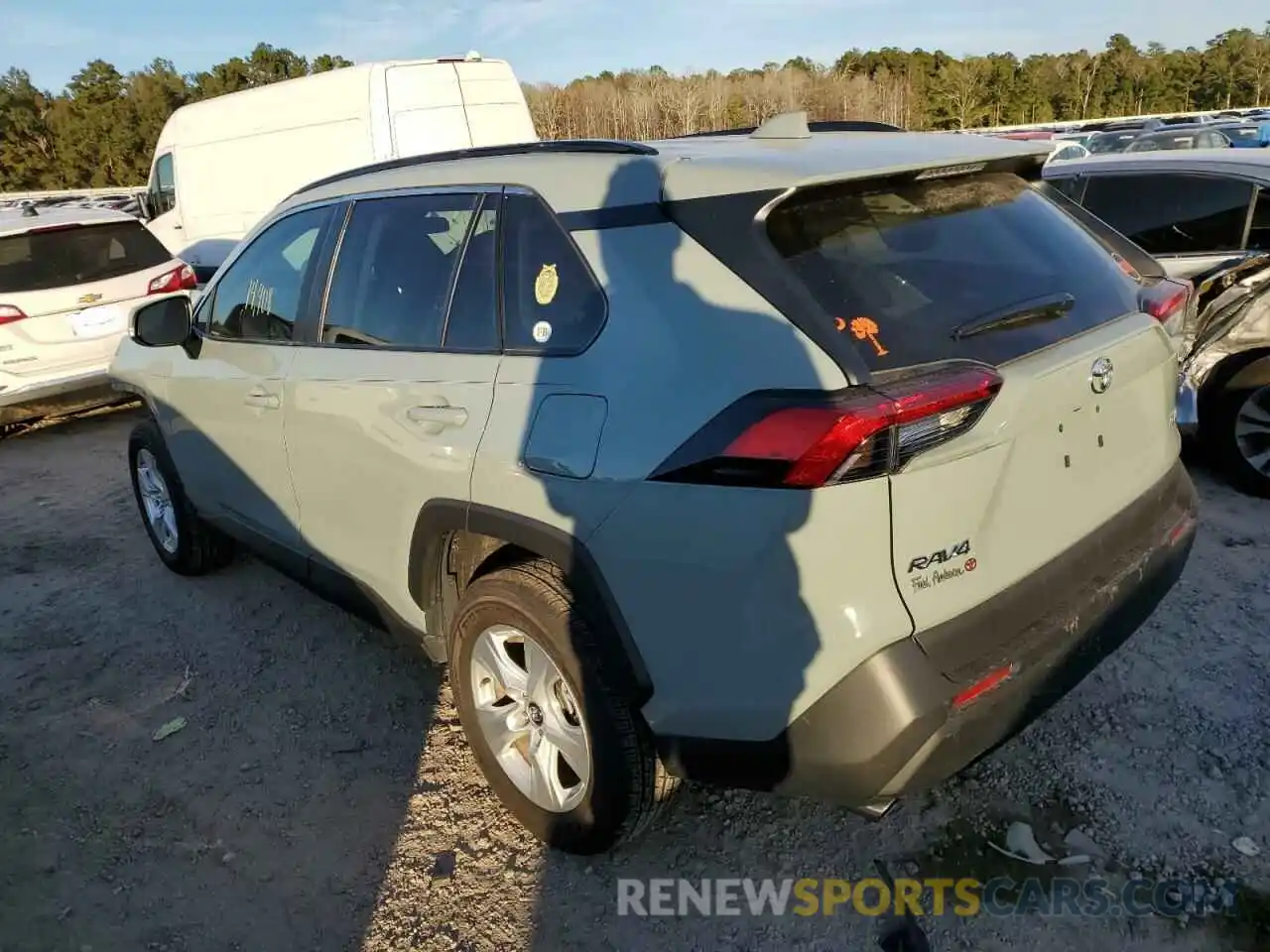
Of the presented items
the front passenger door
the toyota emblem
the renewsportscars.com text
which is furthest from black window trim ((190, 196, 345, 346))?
the toyota emblem

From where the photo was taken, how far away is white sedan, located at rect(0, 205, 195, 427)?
7127 millimetres

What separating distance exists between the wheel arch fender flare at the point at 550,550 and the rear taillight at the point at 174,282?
19.7ft

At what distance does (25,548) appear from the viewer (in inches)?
211

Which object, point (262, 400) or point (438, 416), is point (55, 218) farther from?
point (438, 416)

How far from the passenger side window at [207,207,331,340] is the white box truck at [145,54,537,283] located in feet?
18.8

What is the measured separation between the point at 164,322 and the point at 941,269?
3286 millimetres

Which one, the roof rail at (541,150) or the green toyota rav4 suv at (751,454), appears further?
the roof rail at (541,150)

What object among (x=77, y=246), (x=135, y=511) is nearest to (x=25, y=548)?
(x=135, y=511)

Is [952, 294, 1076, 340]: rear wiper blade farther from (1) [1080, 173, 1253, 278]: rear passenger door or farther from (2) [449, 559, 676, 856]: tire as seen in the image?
(1) [1080, 173, 1253, 278]: rear passenger door

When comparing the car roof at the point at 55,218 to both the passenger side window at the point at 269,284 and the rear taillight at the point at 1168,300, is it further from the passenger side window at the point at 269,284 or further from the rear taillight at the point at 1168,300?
the rear taillight at the point at 1168,300

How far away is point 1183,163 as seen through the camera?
210 inches

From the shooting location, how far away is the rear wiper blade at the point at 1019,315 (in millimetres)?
2164

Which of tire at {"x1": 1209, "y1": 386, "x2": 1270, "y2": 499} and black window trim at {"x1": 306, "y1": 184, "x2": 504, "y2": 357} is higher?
black window trim at {"x1": 306, "y1": 184, "x2": 504, "y2": 357}

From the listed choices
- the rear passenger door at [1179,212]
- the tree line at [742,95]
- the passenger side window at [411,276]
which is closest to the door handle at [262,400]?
the passenger side window at [411,276]
